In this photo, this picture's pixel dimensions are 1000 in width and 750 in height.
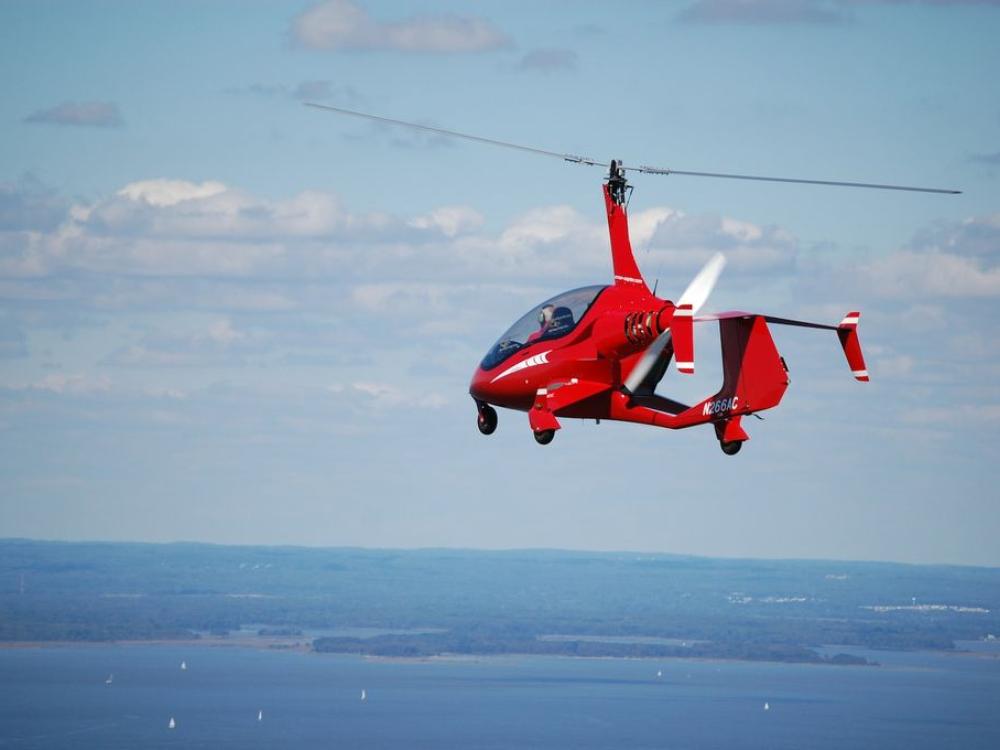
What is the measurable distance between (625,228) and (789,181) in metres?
10.8

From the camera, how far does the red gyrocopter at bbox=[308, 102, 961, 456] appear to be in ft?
164

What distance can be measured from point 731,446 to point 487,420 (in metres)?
11.4

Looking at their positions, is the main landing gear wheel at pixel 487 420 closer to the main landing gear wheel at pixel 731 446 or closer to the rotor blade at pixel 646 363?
the rotor blade at pixel 646 363

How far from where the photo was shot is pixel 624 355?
53.3m

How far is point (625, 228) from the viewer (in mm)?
55188

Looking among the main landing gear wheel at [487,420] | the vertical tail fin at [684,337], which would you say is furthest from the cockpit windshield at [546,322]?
the vertical tail fin at [684,337]

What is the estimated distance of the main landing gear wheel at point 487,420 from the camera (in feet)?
197

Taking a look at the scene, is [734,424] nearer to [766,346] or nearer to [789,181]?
[766,346]

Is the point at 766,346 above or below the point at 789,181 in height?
below

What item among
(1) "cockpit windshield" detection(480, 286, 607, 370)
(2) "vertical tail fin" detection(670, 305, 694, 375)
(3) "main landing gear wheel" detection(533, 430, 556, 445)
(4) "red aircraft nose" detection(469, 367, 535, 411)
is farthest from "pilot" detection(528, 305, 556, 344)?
(2) "vertical tail fin" detection(670, 305, 694, 375)

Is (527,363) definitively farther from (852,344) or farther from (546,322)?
(852,344)

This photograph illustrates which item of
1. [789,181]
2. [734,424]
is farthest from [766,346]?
[789,181]

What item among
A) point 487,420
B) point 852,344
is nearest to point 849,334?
point 852,344

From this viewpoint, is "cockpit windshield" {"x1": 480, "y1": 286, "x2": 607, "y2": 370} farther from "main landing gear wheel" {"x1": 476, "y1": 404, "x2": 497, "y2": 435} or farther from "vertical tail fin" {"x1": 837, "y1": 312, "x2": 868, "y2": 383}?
"vertical tail fin" {"x1": 837, "y1": 312, "x2": 868, "y2": 383}
